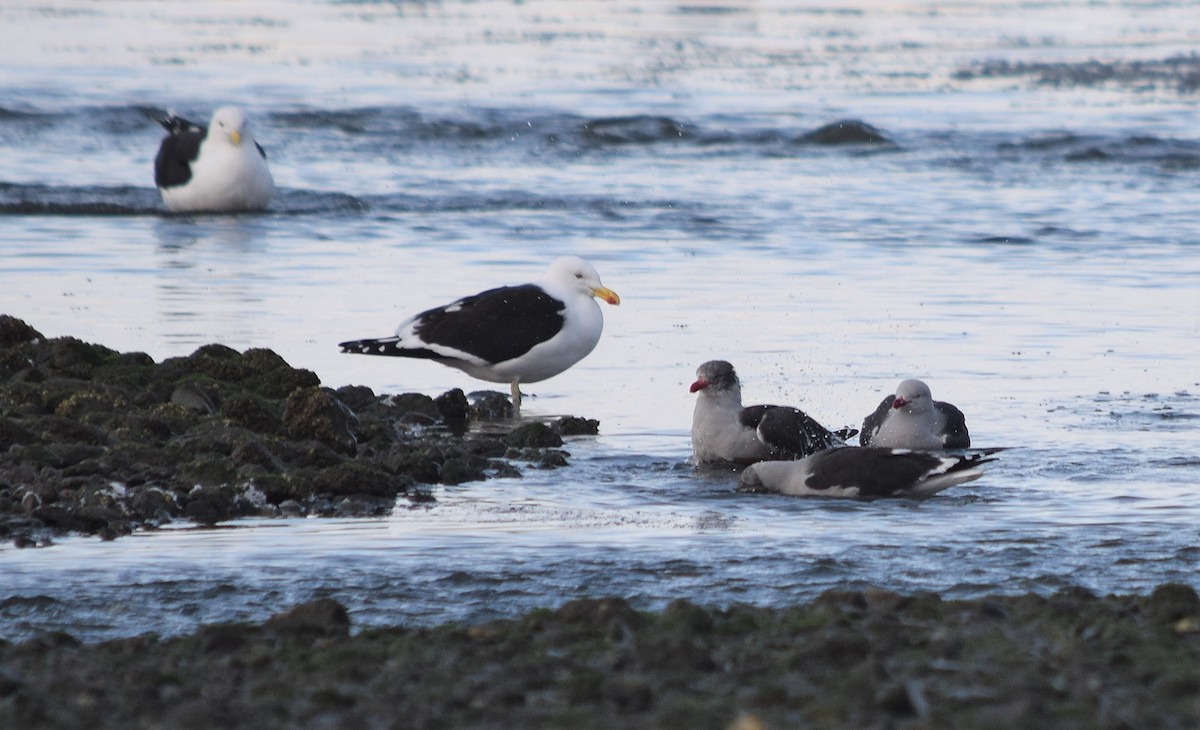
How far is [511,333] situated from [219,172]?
8804 millimetres

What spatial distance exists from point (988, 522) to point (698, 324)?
16.7 feet

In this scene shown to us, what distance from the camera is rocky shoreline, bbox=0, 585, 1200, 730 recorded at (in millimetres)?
4680

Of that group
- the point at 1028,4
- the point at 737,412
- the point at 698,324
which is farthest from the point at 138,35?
the point at 737,412

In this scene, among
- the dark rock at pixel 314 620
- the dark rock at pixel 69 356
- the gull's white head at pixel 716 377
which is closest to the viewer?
the dark rock at pixel 314 620

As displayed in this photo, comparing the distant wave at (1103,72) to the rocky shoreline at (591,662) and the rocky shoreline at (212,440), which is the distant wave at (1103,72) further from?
the rocky shoreline at (591,662)

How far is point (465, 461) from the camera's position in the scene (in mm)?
8945

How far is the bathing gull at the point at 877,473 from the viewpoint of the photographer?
27.8 ft

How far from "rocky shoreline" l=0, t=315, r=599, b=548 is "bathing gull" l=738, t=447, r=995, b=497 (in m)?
1.26

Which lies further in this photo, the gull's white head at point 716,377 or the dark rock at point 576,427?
A: the dark rock at point 576,427

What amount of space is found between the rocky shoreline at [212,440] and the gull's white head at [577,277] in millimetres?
897

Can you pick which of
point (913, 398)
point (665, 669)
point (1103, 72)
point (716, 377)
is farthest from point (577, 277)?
point (1103, 72)

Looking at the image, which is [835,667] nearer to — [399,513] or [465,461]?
[399,513]

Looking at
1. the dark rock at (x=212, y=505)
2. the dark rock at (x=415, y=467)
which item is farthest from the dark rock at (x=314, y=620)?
the dark rock at (x=415, y=467)

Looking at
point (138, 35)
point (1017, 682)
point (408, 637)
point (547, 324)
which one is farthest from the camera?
point (138, 35)
